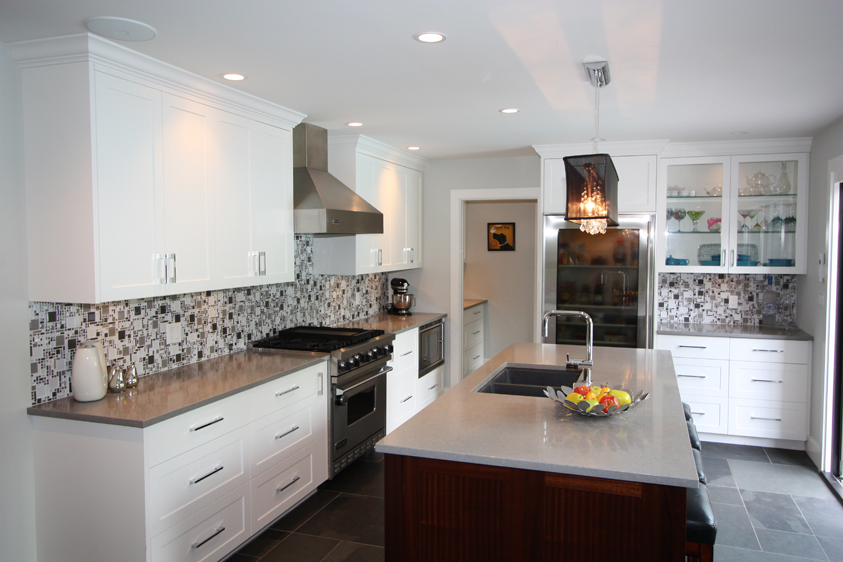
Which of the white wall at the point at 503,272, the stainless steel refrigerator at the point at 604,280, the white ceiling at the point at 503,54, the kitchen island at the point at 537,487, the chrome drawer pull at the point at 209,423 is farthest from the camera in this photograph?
the white wall at the point at 503,272

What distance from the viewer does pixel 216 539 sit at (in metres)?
2.70

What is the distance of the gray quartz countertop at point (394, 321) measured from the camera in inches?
186

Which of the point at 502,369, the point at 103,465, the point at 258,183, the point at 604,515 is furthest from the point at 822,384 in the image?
the point at 103,465

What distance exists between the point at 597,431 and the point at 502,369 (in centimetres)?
117

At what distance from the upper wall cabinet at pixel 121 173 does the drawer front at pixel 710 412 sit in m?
3.69

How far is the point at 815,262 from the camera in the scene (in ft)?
14.1

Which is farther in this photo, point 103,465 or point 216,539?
Result: point 216,539

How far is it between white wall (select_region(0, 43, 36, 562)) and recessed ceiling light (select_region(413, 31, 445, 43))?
1.72 metres

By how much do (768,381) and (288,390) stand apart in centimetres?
364

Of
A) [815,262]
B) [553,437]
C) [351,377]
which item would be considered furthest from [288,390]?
[815,262]

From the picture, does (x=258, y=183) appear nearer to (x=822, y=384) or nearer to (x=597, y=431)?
(x=597, y=431)

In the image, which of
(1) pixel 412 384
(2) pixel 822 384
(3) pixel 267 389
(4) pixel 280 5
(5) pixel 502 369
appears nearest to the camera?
(4) pixel 280 5

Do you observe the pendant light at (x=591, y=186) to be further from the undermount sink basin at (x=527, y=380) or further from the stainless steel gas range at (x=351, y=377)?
the stainless steel gas range at (x=351, y=377)

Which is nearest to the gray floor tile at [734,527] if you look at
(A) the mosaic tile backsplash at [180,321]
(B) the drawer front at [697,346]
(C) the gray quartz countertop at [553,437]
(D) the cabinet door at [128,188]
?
(C) the gray quartz countertop at [553,437]
